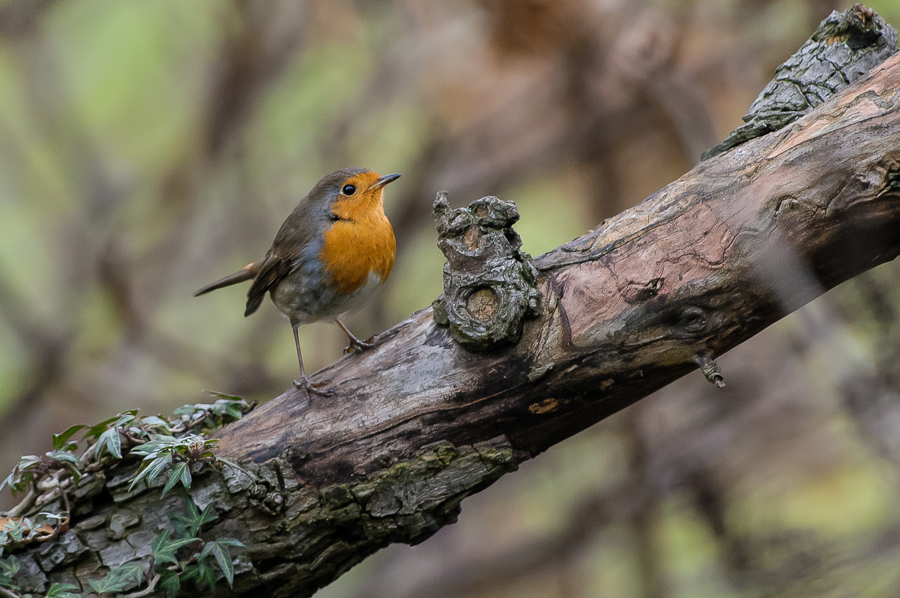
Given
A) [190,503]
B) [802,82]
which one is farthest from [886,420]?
[190,503]

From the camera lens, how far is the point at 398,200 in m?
5.19

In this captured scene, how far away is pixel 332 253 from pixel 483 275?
123cm

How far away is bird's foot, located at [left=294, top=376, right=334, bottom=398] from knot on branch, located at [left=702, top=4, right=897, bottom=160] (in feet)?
4.70

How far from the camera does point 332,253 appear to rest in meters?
3.29

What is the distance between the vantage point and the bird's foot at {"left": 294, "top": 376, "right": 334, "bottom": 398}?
8.12ft

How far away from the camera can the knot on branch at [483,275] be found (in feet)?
7.24

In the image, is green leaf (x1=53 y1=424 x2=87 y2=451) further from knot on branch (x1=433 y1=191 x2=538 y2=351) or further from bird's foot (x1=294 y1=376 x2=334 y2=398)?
knot on branch (x1=433 y1=191 x2=538 y2=351)

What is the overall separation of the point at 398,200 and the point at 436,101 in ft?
2.43

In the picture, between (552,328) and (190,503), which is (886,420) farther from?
(190,503)

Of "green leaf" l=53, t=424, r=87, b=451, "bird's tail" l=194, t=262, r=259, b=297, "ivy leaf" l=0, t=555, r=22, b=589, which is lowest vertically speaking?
"ivy leaf" l=0, t=555, r=22, b=589

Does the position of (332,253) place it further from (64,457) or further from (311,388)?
(64,457)

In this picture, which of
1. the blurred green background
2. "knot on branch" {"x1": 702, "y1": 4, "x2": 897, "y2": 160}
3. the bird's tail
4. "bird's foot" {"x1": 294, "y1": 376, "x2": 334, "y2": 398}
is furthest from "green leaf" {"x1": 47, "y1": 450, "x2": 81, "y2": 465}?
the blurred green background

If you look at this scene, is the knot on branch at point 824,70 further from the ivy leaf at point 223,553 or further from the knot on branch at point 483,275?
the ivy leaf at point 223,553

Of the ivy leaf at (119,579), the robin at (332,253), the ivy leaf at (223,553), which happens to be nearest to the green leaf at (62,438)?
the ivy leaf at (119,579)
